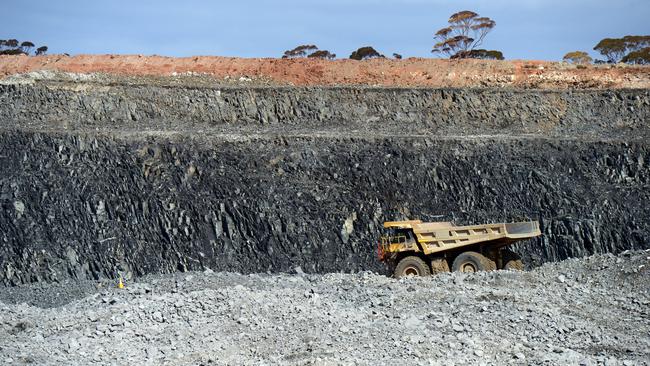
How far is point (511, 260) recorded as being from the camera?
866 inches

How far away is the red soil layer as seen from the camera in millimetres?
36625

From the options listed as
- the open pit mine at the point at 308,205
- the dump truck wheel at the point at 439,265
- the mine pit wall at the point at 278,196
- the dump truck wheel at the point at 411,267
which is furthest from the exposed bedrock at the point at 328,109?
the dump truck wheel at the point at 411,267

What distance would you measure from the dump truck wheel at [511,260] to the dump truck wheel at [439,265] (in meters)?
1.64

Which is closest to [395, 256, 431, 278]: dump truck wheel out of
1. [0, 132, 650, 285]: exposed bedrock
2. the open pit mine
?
the open pit mine

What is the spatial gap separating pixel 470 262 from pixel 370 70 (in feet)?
59.0

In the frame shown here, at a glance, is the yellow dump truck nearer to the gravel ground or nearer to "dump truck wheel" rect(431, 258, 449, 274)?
"dump truck wheel" rect(431, 258, 449, 274)

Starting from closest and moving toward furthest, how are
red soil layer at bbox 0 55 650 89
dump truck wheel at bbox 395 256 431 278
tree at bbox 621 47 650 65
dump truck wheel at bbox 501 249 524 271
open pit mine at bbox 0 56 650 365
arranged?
open pit mine at bbox 0 56 650 365, dump truck wheel at bbox 395 256 431 278, dump truck wheel at bbox 501 249 524 271, red soil layer at bbox 0 55 650 89, tree at bbox 621 47 650 65

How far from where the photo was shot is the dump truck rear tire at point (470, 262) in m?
21.2

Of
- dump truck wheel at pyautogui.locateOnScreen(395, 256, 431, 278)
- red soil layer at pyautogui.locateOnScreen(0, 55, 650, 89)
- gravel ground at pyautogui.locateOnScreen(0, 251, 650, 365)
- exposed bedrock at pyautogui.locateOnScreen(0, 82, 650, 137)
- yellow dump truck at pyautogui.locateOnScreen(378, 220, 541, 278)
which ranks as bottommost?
gravel ground at pyautogui.locateOnScreen(0, 251, 650, 365)

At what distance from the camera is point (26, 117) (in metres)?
31.0

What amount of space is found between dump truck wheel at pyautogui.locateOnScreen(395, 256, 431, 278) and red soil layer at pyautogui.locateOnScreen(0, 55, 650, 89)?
16.4m

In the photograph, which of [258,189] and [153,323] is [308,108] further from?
[153,323]

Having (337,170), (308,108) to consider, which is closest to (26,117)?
(308,108)

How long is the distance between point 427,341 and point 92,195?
12.5 m
